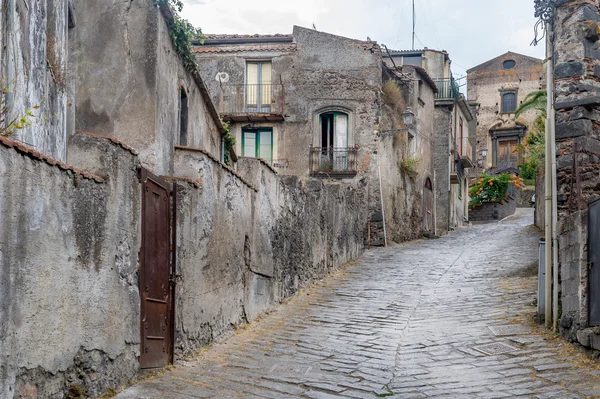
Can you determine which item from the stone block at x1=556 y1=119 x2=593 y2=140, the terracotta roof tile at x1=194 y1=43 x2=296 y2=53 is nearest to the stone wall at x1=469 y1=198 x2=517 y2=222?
the terracotta roof tile at x1=194 y1=43 x2=296 y2=53

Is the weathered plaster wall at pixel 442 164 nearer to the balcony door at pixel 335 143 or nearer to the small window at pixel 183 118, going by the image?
the balcony door at pixel 335 143

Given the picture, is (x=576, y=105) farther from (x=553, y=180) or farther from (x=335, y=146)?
(x=335, y=146)

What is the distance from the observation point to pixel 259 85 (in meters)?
26.6

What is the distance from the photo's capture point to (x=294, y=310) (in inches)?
482

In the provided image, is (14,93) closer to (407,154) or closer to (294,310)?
(294,310)

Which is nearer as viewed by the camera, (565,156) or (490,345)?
(490,345)

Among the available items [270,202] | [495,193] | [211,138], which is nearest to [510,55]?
[495,193]

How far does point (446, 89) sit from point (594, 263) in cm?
2793

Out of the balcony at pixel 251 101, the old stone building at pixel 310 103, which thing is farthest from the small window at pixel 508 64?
the balcony at pixel 251 101

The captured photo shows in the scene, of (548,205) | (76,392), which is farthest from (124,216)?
(548,205)

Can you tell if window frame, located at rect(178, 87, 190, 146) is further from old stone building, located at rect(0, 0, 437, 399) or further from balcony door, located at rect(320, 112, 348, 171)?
balcony door, located at rect(320, 112, 348, 171)

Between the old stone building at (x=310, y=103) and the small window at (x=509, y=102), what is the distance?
→ 29.1 m

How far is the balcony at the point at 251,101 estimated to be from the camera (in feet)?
86.7

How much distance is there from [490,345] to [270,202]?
14.6 ft
